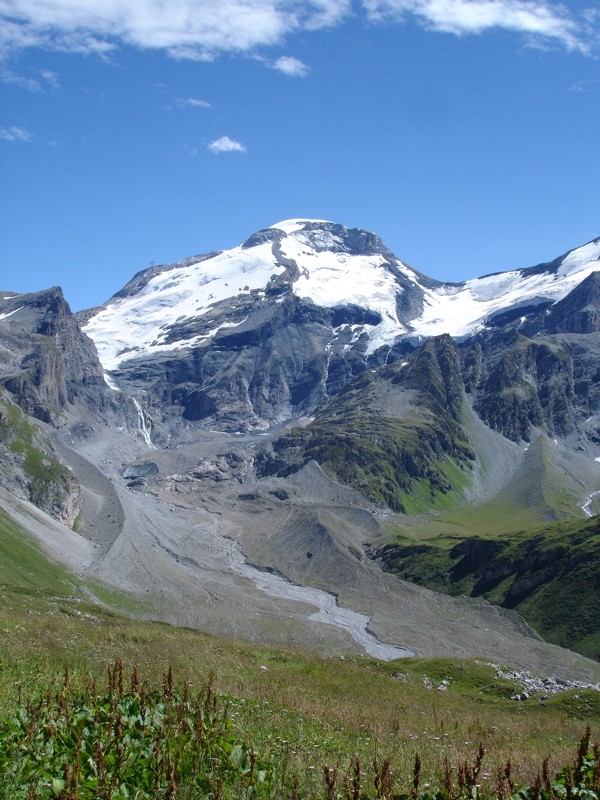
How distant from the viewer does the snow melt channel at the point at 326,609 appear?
128 m

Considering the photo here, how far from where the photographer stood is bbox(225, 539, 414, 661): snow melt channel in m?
128

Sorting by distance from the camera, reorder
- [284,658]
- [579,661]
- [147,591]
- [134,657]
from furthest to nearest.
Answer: [147,591], [579,661], [284,658], [134,657]

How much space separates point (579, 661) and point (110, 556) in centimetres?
10175

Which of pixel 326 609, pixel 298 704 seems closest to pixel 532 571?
pixel 326 609

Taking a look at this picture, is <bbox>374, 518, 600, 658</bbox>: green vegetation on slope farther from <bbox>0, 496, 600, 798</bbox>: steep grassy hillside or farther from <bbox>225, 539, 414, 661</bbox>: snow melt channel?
<bbox>0, 496, 600, 798</bbox>: steep grassy hillside

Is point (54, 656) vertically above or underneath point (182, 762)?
underneath

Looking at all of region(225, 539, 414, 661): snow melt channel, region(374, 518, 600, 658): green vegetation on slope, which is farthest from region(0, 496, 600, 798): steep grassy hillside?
region(374, 518, 600, 658): green vegetation on slope

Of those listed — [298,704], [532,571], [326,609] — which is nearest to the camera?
[298,704]

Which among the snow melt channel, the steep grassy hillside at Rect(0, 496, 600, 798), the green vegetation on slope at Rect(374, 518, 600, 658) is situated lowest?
the snow melt channel

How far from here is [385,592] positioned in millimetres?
167750

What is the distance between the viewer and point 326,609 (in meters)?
→ 156

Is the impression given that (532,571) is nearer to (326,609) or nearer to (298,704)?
(326,609)

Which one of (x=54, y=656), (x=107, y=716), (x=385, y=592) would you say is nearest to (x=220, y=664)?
(x=54, y=656)

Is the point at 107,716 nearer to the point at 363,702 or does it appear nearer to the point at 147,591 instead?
the point at 363,702
